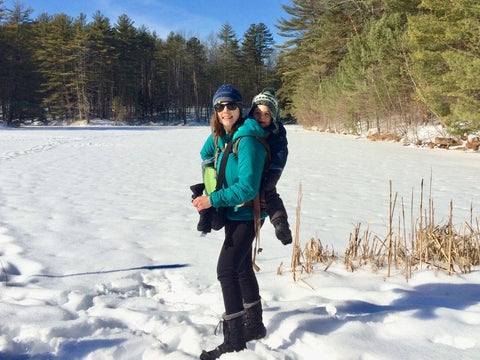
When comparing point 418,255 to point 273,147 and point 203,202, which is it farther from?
point 203,202

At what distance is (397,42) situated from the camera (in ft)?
54.2

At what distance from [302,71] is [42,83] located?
3100 cm

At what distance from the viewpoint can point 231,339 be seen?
6.29 feet

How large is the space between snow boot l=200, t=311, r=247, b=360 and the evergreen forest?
10.9 m

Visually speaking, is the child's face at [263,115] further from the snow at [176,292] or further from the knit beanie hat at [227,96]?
the snow at [176,292]

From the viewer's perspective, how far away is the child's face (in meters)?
1.89

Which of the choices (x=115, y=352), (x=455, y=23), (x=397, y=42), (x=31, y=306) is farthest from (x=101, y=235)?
Result: (x=397, y=42)

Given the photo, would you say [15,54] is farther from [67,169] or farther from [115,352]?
[115,352]

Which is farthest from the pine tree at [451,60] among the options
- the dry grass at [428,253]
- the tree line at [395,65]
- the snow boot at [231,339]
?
the snow boot at [231,339]

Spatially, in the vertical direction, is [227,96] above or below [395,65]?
below

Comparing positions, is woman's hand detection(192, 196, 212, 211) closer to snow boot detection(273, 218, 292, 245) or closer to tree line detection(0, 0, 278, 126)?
snow boot detection(273, 218, 292, 245)

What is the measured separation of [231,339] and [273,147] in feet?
3.66

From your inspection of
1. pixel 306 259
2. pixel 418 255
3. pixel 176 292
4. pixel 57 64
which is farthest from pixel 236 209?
pixel 57 64

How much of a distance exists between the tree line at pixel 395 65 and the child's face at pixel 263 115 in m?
10.4
